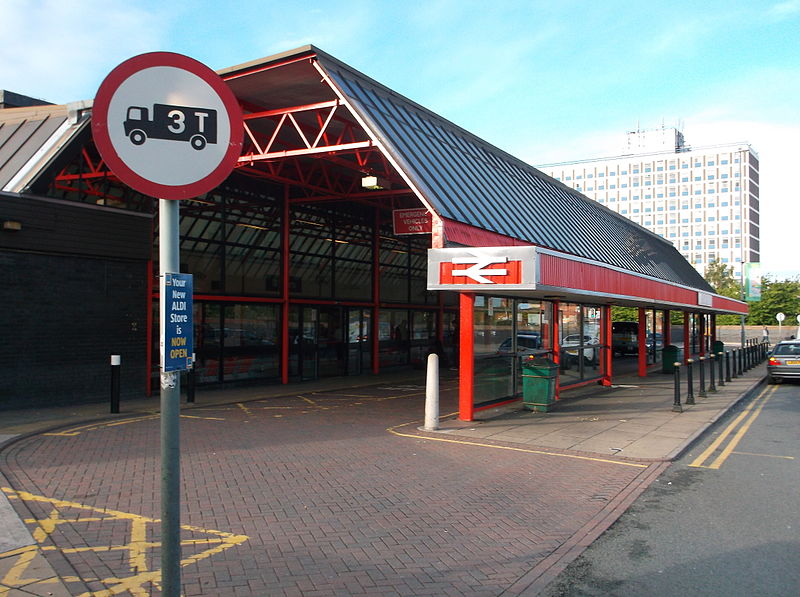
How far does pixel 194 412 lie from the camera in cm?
1350

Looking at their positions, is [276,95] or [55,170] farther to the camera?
[276,95]

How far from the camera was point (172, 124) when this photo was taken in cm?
359

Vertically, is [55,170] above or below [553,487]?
above

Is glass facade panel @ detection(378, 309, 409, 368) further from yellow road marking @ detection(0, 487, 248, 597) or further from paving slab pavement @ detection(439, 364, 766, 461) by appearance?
yellow road marking @ detection(0, 487, 248, 597)

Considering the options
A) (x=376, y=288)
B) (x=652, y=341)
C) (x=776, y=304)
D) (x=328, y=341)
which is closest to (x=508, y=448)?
(x=328, y=341)

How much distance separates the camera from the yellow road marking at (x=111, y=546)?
478cm

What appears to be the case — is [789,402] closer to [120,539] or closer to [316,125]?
[316,125]

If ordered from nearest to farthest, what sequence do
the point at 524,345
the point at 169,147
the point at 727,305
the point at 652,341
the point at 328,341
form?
the point at 169,147 < the point at 524,345 < the point at 328,341 < the point at 727,305 < the point at 652,341

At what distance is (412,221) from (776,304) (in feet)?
189

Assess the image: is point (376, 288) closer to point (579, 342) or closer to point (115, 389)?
point (579, 342)

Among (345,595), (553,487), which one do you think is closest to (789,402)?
(553,487)

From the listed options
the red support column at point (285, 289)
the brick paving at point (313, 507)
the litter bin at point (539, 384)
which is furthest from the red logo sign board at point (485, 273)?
the red support column at point (285, 289)

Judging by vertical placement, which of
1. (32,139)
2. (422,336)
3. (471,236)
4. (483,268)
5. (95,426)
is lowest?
(95,426)

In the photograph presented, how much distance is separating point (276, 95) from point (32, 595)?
12246 mm
